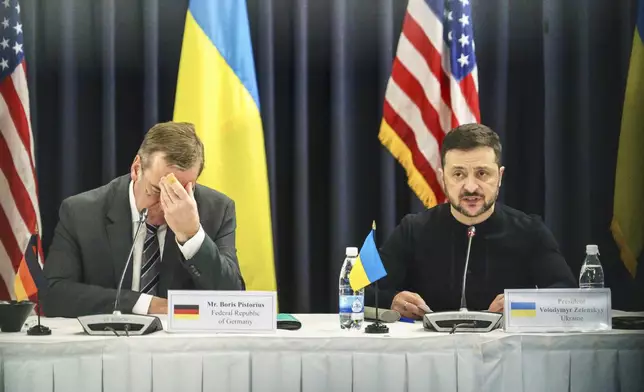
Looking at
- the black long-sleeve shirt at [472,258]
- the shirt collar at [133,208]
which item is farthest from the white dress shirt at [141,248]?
the black long-sleeve shirt at [472,258]

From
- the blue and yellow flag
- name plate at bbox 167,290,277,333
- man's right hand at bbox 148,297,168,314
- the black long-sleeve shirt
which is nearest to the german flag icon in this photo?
name plate at bbox 167,290,277,333

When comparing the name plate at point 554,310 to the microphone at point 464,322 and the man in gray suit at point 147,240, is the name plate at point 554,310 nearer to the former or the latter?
the microphone at point 464,322

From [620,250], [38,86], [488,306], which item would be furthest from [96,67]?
[620,250]

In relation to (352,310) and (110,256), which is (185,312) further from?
(110,256)

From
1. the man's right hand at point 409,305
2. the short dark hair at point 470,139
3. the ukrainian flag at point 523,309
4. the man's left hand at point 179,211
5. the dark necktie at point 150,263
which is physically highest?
the short dark hair at point 470,139

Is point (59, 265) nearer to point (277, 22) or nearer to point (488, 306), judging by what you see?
point (277, 22)

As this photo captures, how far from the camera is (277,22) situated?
353 centimetres

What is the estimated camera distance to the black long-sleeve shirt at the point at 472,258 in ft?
10.2

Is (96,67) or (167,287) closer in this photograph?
(167,287)

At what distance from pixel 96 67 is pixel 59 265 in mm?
964

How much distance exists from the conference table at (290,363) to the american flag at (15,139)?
116 centimetres

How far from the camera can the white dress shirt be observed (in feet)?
9.22

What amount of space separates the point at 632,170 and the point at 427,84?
0.98 m

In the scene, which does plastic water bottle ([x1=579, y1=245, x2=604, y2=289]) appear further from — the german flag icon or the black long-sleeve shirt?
the german flag icon
